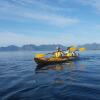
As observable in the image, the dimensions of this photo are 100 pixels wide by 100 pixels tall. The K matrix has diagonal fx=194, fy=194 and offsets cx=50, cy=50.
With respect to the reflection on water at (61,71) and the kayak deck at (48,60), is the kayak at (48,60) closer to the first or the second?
the kayak deck at (48,60)

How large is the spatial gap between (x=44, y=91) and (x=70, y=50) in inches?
1491

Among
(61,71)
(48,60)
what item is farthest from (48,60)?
(61,71)

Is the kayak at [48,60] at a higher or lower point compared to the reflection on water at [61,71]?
Result: higher

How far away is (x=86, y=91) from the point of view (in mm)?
19391

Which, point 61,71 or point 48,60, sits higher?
point 48,60

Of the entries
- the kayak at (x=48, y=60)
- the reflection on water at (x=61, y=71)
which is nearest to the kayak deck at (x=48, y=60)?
the kayak at (x=48, y=60)

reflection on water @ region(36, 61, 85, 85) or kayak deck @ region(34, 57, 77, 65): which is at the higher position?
kayak deck @ region(34, 57, 77, 65)

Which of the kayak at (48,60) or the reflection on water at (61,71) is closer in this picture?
the reflection on water at (61,71)

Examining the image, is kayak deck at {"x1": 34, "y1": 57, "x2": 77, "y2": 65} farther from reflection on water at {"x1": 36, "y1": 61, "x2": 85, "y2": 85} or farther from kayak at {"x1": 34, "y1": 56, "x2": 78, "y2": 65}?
reflection on water at {"x1": 36, "y1": 61, "x2": 85, "y2": 85}

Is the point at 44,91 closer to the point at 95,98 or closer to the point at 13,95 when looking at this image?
the point at 13,95

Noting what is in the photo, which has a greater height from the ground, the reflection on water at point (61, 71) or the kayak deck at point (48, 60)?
the kayak deck at point (48, 60)

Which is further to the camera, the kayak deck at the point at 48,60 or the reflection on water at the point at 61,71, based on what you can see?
the kayak deck at the point at 48,60

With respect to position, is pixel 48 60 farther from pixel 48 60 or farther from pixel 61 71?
pixel 61 71

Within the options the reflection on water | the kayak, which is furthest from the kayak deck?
the reflection on water
